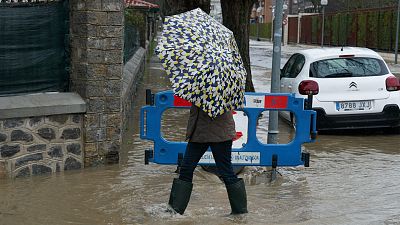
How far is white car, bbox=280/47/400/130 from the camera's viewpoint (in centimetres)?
1030

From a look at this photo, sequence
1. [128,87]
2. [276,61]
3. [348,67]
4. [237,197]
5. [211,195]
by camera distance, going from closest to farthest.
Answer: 1. [237,197]
2. [211,195]
3. [276,61]
4. [348,67]
5. [128,87]

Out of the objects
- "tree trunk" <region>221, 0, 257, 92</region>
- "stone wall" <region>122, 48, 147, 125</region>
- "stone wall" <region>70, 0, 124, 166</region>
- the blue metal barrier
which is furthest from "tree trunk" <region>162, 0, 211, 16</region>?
the blue metal barrier

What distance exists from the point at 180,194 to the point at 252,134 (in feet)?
5.47

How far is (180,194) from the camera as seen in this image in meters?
5.78

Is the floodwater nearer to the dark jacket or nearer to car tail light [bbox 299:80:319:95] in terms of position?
the dark jacket

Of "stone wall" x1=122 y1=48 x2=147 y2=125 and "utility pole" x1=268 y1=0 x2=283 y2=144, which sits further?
"stone wall" x1=122 y1=48 x2=147 y2=125

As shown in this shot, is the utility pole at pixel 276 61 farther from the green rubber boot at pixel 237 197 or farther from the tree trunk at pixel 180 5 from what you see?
the tree trunk at pixel 180 5

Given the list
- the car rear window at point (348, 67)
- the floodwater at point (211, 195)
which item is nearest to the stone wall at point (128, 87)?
the floodwater at point (211, 195)

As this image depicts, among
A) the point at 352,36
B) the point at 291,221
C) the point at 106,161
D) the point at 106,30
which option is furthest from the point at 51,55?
the point at 352,36

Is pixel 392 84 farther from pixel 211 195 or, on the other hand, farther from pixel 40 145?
pixel 40 145

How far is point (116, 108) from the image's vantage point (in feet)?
26.6

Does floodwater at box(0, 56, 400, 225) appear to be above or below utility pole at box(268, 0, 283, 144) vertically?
below

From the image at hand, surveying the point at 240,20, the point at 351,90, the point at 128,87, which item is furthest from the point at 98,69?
the point at 240,20

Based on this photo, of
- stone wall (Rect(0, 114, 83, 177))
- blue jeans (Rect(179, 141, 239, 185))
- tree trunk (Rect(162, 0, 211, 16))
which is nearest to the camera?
blue jeans (Rect(179, 141, 239, 185))
